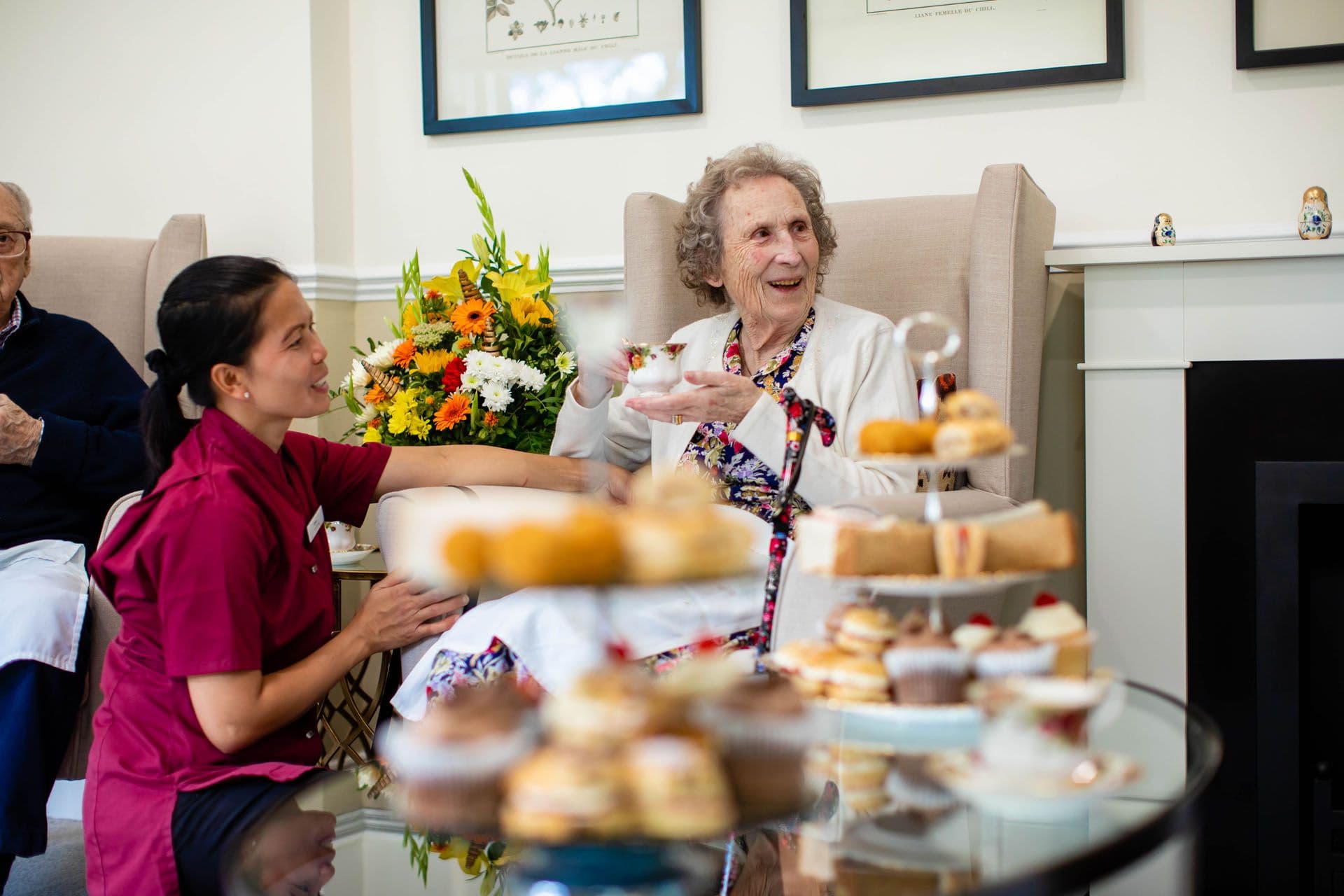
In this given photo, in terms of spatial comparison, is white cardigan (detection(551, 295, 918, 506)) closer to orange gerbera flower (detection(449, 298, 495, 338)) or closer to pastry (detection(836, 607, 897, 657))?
orange gerbera flower (detection(449, 298, 495, 338))

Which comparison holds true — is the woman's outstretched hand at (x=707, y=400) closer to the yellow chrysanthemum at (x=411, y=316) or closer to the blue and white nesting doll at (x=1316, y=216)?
the yellow chrysanthemum at (x=411, y=316)

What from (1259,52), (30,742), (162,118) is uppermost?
(162,118)

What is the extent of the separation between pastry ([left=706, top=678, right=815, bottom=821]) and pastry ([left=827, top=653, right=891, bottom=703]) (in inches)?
6.6

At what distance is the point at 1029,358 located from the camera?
2.30 metres

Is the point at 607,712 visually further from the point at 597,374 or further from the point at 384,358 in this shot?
the point at 384,358

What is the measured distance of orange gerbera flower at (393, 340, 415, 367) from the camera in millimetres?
2480

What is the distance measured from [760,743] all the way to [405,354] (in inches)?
68.6

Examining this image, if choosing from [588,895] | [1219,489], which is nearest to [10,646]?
[588,895]

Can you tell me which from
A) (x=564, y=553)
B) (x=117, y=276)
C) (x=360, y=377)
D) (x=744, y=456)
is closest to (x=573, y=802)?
(x=564, y=553)

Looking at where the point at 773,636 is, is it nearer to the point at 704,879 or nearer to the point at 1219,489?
the point at 704,879

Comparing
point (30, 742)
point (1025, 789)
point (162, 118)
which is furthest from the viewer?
point (162, 118)

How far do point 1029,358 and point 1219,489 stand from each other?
16.3 inches

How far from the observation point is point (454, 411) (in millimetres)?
2420

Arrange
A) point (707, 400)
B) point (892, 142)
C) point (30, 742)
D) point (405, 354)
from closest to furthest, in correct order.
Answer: point (707, 400) → point (30, 742) → point (405, 354) → point (892, 142)
